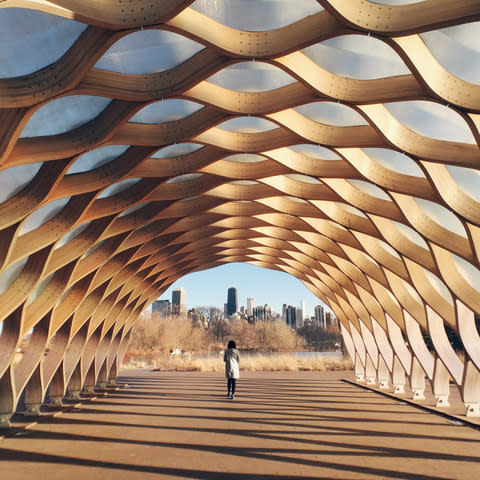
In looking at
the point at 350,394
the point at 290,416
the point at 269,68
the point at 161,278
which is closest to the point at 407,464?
the point at 290,416

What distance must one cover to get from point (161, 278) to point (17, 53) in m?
29.5

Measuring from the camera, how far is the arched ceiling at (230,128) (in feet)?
31.1

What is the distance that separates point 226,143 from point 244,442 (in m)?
9.95

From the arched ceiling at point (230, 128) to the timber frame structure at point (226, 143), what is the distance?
0.05 metres

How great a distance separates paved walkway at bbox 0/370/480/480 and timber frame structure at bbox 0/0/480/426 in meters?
3.15

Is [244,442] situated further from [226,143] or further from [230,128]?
[230,128]

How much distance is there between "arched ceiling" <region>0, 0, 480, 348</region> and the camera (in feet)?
31.1

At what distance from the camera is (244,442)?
14797mm

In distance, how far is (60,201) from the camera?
1642 cm

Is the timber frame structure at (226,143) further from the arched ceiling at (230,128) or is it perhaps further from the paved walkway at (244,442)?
the paved walkway at (244,442)

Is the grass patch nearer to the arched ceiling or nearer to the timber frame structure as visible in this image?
the timber frame structure

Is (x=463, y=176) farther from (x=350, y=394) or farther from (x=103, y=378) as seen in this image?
(x=103, y=378)

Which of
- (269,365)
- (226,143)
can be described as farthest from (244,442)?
(269,365)

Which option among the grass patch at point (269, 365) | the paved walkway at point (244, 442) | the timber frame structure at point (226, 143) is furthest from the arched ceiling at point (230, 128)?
the grass patch at point (269, 365)
